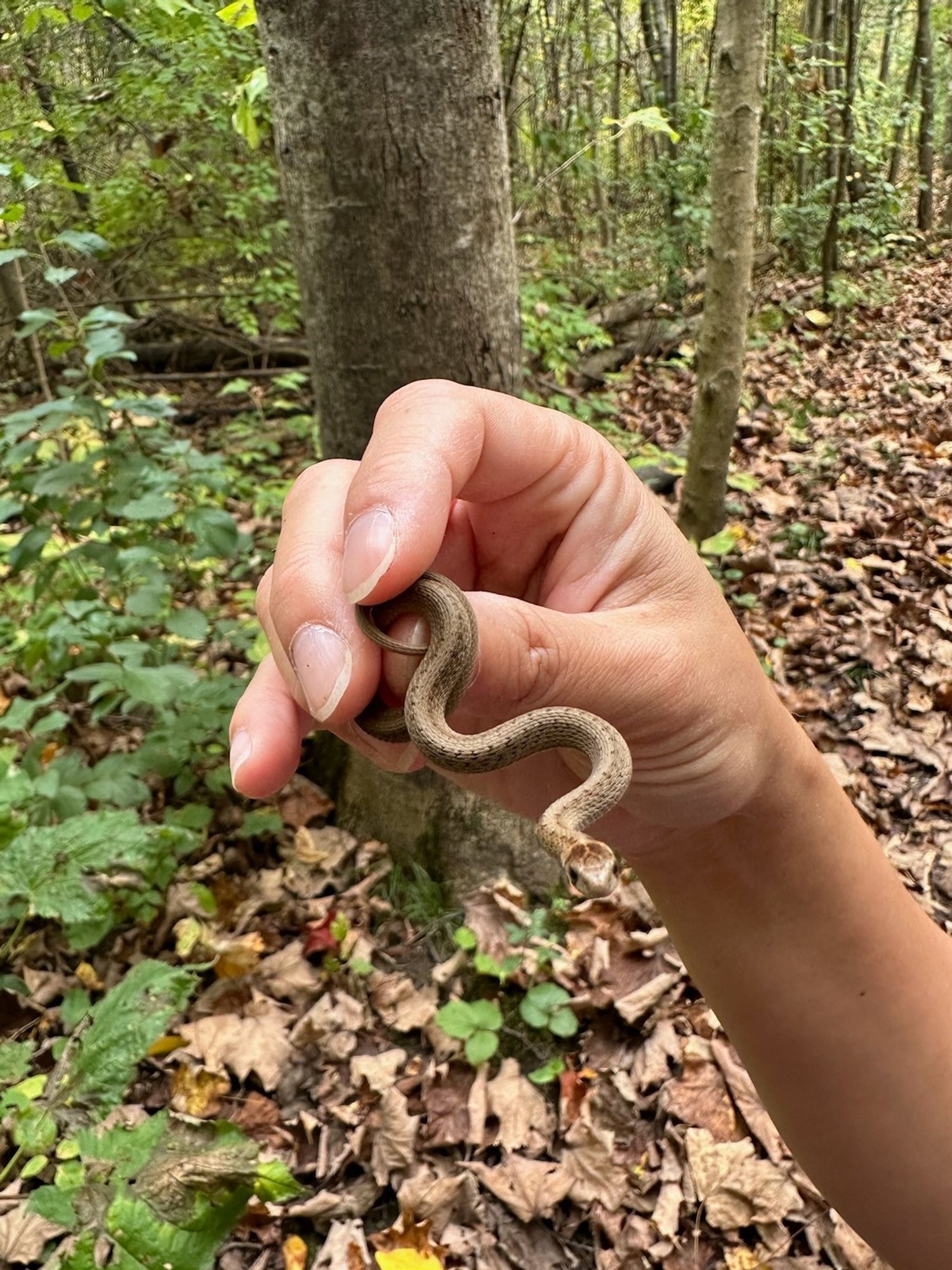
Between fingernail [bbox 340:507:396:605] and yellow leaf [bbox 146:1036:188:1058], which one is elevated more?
fingernail [bbox 340:507:396:605]

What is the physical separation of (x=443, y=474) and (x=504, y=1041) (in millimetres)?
2364

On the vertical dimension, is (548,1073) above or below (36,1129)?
below

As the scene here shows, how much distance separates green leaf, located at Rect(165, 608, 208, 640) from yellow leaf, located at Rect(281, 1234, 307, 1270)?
86.8 inches

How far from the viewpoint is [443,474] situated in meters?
1.94

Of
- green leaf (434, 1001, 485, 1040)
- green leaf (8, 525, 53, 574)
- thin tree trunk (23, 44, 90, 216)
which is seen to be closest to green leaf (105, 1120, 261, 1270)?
green leaf (434, 1001, 485, 1040)

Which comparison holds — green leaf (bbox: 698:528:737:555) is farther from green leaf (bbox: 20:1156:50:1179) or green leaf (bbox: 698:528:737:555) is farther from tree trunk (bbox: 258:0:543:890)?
green leaf (bbox: 20:1156:50:1179)

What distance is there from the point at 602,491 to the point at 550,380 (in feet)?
20.8

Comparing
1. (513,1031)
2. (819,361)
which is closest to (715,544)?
(513,1031)

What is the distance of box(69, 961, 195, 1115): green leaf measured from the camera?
211 cm

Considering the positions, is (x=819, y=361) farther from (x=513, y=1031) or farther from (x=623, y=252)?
(x=513, y=1031)

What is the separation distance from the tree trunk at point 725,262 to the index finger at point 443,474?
3.96 m

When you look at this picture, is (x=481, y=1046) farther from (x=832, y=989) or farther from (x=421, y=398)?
(x=421, y=398)

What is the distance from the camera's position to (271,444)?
289 inches

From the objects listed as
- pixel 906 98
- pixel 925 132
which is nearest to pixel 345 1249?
pixel 906 98
